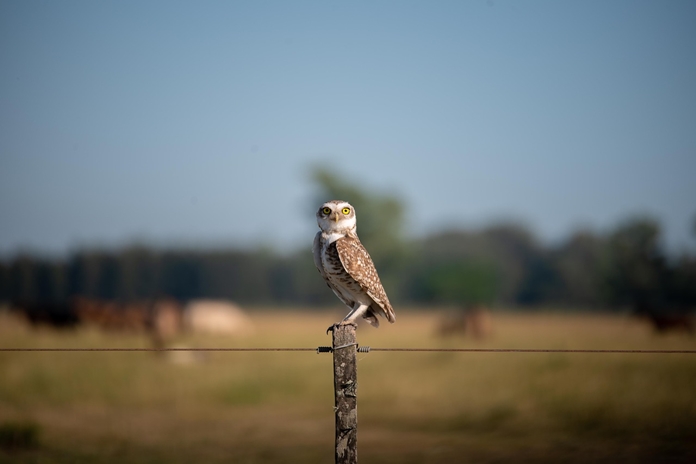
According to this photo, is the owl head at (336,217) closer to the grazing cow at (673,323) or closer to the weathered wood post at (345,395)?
the weathered wood post at (345,395)

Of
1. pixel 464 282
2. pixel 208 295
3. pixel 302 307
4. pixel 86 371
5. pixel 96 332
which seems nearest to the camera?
pixel 86 371

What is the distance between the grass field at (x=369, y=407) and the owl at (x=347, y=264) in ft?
19.8

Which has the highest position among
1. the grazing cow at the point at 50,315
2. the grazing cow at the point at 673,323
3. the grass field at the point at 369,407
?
the grazing cow at the point at 50,315

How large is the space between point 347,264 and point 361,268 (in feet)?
0.37

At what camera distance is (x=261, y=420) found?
1516 cm

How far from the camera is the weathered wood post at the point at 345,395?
4.71 metres

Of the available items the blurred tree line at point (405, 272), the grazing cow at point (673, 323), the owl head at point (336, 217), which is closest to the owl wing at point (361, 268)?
the owl head at point (336, 217)

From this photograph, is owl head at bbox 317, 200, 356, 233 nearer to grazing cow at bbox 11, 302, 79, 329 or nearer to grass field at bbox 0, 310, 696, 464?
grass field at bbox 0, 310, 696, 464

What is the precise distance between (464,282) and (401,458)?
1434 inches

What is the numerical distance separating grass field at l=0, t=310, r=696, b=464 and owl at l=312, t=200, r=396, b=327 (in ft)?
19.8

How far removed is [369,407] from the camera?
1516 cm

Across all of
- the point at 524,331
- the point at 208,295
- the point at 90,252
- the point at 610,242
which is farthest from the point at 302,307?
the point at 524,331

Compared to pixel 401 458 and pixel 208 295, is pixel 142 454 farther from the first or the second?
pixel 208 295

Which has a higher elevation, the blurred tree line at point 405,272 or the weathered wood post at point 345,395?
the blurred tree line at point 405,272
